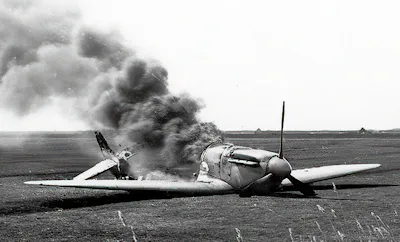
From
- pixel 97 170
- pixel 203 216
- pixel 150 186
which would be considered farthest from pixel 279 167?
pixel 97 170

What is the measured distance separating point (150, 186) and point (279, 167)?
16.0 ft

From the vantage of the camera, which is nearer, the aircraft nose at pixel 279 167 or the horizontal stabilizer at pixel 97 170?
the aircraft nose at pixel 279 167

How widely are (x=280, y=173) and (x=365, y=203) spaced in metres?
3.07

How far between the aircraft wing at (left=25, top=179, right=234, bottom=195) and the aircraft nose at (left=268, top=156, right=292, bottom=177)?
7.99ft

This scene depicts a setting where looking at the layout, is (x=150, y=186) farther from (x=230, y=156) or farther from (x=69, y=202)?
(x=230, y=156)

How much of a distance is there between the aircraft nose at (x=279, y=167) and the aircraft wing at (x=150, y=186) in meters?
2.43

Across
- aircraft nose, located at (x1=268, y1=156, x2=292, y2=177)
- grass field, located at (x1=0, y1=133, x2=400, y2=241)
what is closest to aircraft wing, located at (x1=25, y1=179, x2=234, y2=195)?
grass field, located at (x1=0, y1=133, x2=400, y2=241)

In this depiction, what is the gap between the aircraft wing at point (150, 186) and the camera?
1603 cm

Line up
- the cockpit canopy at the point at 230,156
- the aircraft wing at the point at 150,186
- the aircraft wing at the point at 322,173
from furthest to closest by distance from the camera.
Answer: the aircraft wing at the point at 322,173, the cockpit canopy at the point at 230,156, the aircraft wing at the point at 150,186

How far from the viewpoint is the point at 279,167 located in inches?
627

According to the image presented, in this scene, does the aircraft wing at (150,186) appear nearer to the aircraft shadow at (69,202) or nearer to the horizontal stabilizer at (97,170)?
the aircraft shadow at (69,202)

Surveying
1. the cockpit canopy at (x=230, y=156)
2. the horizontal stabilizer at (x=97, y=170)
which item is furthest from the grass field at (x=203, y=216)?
the cockpit canopy at (x=230, y=156)

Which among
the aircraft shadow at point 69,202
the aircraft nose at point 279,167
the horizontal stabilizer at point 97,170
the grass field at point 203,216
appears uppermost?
the aircraft nose at point 279,167

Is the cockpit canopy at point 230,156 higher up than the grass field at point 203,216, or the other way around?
the cockpit canopy at point 230,156
